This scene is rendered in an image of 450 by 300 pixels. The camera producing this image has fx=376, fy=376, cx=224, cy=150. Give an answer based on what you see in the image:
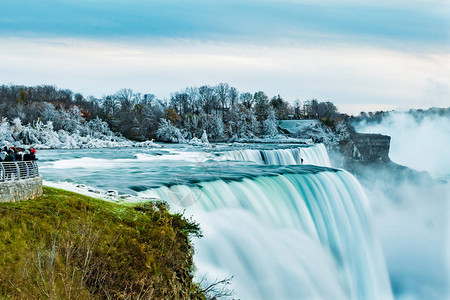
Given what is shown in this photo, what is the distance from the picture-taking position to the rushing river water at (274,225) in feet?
42.5

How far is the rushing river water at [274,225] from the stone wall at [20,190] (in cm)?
425

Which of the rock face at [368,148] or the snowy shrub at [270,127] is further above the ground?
the snowy shrub at [270,127]

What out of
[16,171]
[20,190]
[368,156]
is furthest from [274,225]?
[368,156]

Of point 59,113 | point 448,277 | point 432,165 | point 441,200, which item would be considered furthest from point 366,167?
point 59,113

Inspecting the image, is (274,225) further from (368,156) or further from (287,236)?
(368,156)

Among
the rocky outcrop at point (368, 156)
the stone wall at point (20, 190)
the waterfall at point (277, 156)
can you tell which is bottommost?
the rocky outcrop at point (368, 156)

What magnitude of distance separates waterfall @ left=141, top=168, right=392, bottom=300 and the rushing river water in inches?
1.6

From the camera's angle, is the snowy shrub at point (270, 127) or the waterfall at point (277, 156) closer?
the waterfall at point (277, 156)

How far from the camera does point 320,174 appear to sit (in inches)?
896

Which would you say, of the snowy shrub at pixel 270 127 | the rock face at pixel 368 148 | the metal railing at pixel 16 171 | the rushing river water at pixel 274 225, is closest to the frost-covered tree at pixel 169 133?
the snowy shrub at pixel 270 127

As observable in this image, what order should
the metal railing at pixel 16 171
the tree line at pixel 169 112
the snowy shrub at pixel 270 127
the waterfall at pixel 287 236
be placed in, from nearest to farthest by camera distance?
1. the metal railing at pixel 16 171
2. the waterfall at pixel 287 236
3. the tree line at pixel 169 112
4. the snowy shrub at pixel 270 127

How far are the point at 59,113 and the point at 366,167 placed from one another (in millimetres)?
54428

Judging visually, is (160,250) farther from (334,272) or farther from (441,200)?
(441,200)

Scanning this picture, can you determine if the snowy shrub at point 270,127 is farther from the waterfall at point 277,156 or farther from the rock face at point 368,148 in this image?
the waterfall at point 277,156
